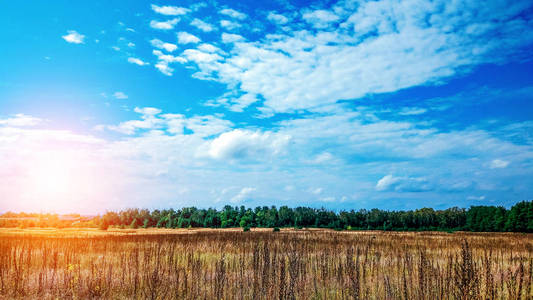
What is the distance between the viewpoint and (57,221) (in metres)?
72.5

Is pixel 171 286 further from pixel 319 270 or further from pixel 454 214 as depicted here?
pixel 454 214

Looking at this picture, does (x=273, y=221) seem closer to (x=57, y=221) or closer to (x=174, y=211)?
(x=174, y=211)

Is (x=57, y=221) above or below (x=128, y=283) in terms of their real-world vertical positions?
below

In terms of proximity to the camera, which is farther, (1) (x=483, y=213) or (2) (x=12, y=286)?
(1) (x=483, y=213)

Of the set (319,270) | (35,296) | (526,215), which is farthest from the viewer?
(526,215)

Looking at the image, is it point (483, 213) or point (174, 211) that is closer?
point (483, 213)

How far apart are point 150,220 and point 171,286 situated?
84318mm

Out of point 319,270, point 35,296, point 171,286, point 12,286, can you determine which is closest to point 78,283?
point 35,296

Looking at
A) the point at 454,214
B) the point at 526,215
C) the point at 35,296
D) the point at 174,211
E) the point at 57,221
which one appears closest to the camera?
the point at 35,296

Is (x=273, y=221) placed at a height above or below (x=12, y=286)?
below

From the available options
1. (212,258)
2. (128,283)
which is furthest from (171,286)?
(212,258)

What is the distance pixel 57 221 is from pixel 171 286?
7773 cm

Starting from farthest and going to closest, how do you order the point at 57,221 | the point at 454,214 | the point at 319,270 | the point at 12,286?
the point at 454,214 → the point at 57,221 → the point at 319,270 → the point at 12,286

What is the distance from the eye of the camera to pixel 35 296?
8.67m
